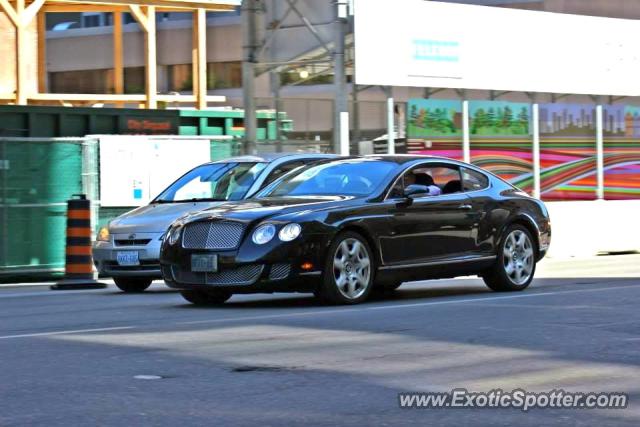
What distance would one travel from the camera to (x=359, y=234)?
12.9 meters

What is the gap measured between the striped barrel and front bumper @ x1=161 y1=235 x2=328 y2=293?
432cm

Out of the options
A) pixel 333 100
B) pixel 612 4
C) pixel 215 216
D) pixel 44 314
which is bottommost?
pixel 44 314

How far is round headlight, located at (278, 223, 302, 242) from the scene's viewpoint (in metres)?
12.3

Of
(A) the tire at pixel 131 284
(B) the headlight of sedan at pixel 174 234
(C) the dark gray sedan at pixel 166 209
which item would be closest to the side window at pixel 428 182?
(B) the headlight of sedan at pixel 174 234

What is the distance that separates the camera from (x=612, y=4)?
46.1 metres

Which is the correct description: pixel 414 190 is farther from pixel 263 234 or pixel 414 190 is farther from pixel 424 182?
pixel 263 234

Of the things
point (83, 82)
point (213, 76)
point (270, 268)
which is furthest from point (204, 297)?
point (83, 82)

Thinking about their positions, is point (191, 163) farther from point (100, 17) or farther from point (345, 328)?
point (100, 17)

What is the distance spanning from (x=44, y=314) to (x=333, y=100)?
39.8 ft

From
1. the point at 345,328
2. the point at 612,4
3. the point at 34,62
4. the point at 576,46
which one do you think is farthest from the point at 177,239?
the point at 612,4

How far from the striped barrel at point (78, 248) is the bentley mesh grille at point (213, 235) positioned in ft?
13.3

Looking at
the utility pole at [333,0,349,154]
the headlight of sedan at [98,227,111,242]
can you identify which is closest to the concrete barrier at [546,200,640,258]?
the utility pole at [333,0,349,154]

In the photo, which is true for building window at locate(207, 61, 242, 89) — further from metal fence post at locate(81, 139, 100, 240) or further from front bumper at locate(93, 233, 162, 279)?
front bumper at locate(93, 233, 162, 279)

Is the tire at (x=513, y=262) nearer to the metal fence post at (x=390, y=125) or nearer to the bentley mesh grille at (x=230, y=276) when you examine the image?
the bentley mesh grille at (x=230, y=276)
